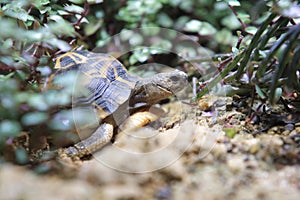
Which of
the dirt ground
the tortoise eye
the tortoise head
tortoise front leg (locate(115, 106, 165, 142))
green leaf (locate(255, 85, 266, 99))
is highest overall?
green leaf (locate(255, 85, 266, 99))

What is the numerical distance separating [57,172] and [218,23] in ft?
7.21

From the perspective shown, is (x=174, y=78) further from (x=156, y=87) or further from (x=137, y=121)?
(x=137, y=121)

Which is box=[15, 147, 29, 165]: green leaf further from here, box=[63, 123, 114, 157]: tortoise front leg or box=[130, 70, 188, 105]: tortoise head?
box=[130, 70, 188, 105]: tortoise head

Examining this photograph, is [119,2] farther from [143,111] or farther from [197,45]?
[143,111]

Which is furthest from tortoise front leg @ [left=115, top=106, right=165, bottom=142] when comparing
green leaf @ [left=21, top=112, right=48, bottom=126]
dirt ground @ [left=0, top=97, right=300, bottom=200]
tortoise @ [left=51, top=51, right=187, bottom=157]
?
green leaf @ [left=21, top=112, right=48, bottom=126]

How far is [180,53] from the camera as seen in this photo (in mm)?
2648

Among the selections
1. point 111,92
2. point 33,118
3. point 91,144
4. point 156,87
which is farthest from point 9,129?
point 156,87

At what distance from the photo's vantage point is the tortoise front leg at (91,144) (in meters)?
1.56

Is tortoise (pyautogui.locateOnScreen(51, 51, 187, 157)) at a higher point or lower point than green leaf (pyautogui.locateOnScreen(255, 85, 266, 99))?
lower

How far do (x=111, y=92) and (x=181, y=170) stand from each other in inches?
29.1

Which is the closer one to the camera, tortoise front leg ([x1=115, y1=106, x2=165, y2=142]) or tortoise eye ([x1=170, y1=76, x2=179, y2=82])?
tortoise front leg ([x1=115, y1=106, x2=165, y2=142])

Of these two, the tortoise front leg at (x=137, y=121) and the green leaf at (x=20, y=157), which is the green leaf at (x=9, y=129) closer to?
the green leaf at (x=20, y=157)

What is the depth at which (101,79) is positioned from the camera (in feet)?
6.05

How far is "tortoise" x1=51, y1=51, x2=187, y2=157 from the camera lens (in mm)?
1654
